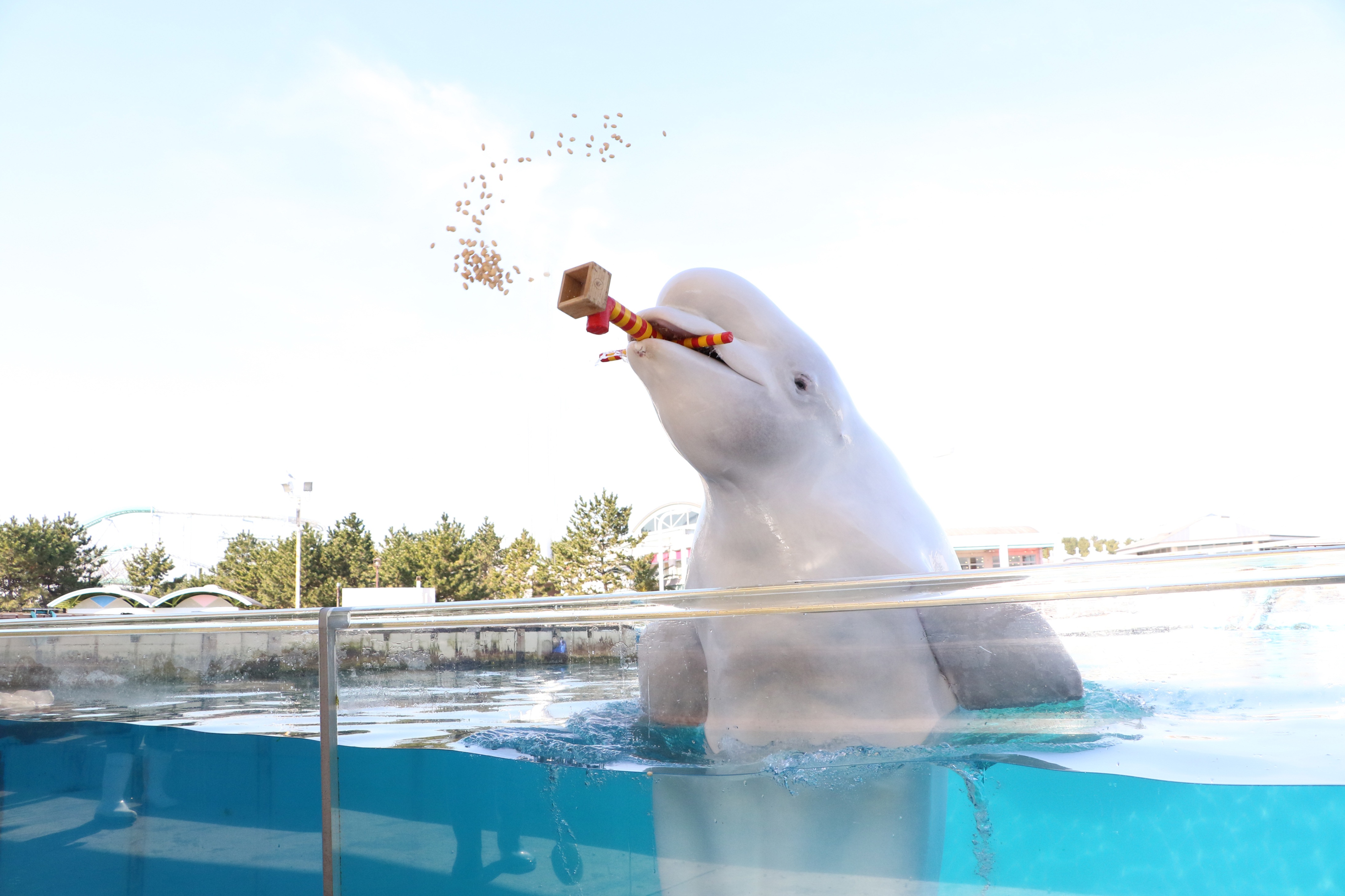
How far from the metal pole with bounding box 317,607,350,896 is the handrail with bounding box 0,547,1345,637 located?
5cm

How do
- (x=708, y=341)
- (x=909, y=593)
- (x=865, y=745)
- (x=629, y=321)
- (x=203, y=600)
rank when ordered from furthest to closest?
(x=203, y=600) → (x=708, y=341) → (x=629, y=321) → (x=865, y=745) → (x=909, y=593)

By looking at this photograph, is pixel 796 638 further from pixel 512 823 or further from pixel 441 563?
pixel 441 563

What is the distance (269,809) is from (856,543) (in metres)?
1.73

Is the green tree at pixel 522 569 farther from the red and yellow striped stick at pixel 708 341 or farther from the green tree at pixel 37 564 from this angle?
the red and yellow striped stick at pixel 708 341

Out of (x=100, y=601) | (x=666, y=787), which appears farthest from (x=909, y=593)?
(x=100, y=601)

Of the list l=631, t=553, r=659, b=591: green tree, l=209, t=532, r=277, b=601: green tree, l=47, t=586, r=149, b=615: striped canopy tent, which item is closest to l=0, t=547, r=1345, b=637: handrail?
l=47, t=586, r=149, b=615: striped canopy tent

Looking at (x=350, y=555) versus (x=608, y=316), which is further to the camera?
(x=350, y=555)

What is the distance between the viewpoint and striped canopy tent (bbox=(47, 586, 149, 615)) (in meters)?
25.2

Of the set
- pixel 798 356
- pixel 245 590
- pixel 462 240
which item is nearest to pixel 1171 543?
pixel 462 240

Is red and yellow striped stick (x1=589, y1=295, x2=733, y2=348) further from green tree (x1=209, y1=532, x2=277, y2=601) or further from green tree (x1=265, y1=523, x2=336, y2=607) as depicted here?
green tree (x1=209, y1=532, x2=277, y2=601)

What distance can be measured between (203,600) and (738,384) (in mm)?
40757

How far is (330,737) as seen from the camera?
7.00ft

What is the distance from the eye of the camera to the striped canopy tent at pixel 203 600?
966 inches

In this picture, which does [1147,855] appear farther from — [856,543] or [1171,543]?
[1171,543]
